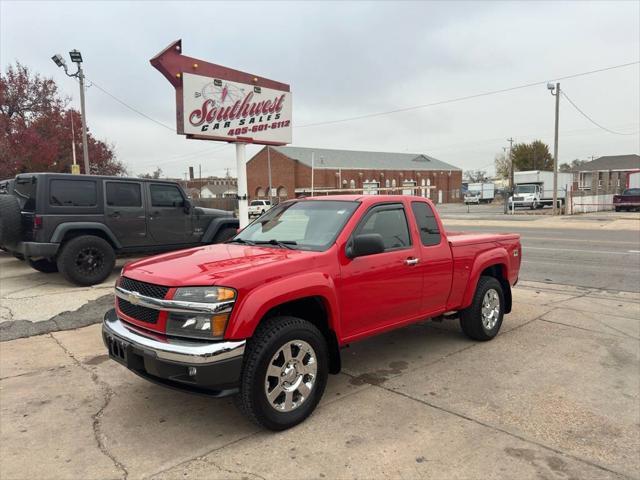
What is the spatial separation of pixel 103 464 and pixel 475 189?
220 feet

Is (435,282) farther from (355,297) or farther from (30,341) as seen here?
(30,341)

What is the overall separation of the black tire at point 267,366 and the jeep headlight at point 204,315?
28 cm

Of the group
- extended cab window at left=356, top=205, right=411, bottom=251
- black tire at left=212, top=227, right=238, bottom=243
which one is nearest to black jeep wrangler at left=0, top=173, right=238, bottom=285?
black tire at left=212, top=227, right=238, bottom=243

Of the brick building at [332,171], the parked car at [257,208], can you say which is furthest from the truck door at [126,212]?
the brick building at [332,171]

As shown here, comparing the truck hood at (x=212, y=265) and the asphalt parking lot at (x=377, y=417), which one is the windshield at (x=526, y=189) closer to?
the asphalt parking lot at (x=377, y=417)

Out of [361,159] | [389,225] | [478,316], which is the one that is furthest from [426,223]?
[361,159]

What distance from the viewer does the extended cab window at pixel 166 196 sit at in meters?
9.57

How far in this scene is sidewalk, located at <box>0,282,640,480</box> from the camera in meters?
3.00

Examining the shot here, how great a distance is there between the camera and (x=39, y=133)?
68.5ft

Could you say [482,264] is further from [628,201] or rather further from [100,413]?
[628,201]

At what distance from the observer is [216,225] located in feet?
33.8

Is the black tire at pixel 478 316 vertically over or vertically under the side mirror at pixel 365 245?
under

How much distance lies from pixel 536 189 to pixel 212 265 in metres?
41.5

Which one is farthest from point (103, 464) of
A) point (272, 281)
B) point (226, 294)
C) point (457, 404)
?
point (457, 404)
